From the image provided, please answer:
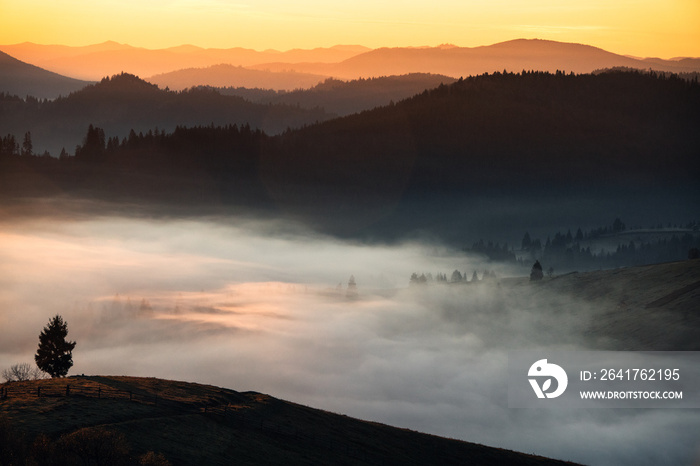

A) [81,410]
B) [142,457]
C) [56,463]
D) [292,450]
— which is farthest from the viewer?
[292,450]

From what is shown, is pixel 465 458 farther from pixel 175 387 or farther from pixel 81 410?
pixel 81 410

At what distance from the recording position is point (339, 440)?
175 m

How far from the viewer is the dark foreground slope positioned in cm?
13625

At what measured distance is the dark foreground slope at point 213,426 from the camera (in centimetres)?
13625

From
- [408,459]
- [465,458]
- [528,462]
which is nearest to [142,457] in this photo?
[408,459]

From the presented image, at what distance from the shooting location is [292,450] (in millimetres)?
159125

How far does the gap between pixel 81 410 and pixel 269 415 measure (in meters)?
40.5

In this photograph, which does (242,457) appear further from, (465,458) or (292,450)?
(465,458)

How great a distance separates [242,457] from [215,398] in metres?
30.7

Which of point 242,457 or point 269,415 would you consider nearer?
point 242,457

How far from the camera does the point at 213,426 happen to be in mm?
154125

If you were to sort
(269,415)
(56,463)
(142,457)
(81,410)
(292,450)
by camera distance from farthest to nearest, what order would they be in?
(269,415) < (292,450) < (81,410) < (142,457) < (56,463)

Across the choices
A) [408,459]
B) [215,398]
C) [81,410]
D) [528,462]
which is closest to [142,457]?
[81,410]

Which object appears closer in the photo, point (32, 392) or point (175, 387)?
point (32, 392)
